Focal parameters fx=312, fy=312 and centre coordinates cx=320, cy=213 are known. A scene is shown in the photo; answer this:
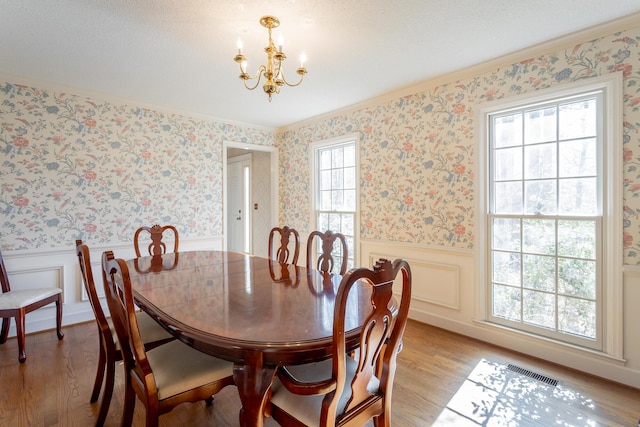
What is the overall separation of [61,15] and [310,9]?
5.24 feet

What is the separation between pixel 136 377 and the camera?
1420 millimetres

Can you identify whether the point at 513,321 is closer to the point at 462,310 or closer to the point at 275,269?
the point at 462,310

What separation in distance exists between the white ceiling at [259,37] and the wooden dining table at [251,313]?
169 centimetres

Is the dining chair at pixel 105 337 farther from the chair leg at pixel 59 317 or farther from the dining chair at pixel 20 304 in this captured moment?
the chair leg at pixel 59 317

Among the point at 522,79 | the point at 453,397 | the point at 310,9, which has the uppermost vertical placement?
the point at 310,9

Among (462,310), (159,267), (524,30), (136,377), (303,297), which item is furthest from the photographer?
(462,310)

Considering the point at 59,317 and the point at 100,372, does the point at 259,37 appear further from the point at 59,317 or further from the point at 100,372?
the point at 59,317

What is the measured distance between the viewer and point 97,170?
3439 millimetres

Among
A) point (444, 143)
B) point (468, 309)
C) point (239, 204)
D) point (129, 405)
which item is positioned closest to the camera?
point (129, 405)

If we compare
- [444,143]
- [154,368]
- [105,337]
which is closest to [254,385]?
[154,368]

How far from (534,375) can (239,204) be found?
5.19 meters

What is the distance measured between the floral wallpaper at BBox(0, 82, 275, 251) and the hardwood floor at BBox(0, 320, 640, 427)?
4.12 feet

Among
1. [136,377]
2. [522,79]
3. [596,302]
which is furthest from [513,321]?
[136,377]

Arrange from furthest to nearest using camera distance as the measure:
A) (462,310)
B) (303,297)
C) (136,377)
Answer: (462,310) → (303,297) → (136,377)
